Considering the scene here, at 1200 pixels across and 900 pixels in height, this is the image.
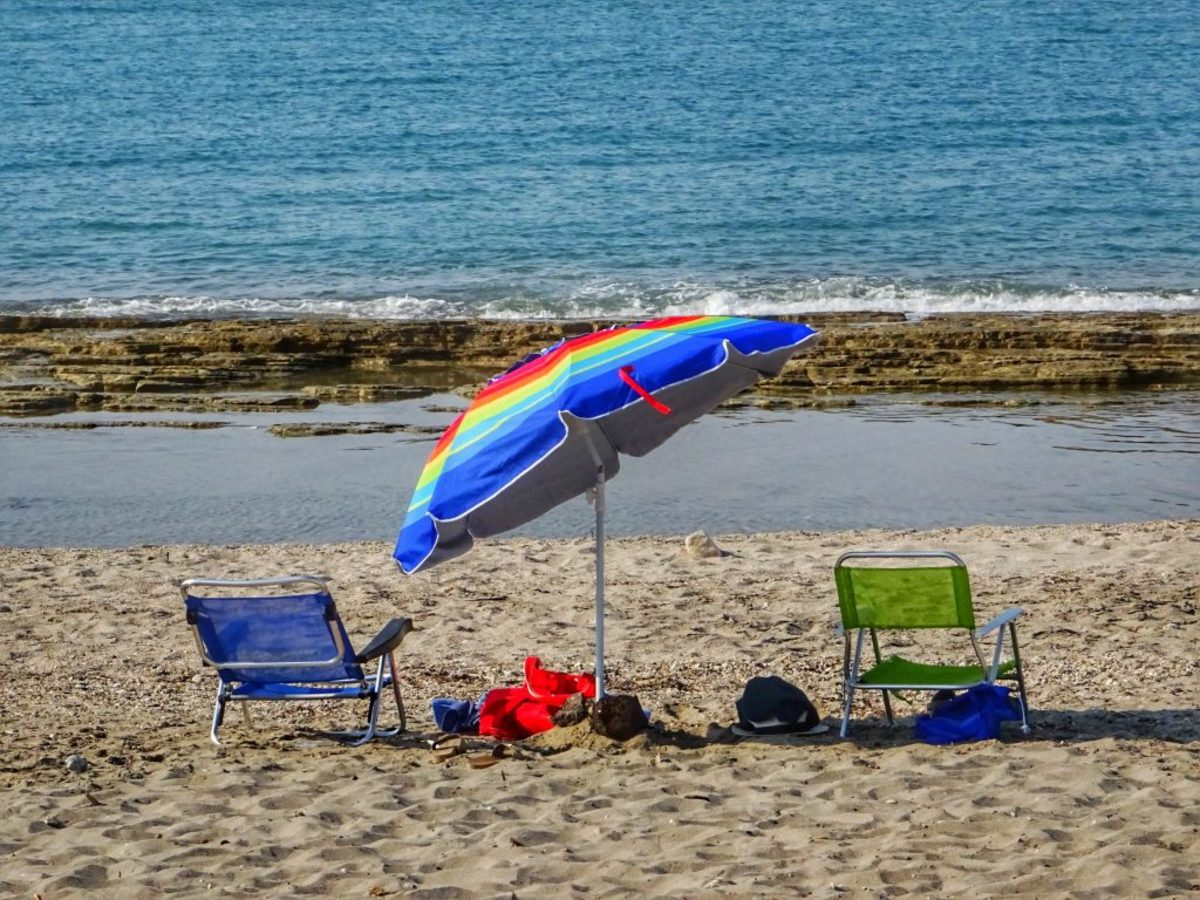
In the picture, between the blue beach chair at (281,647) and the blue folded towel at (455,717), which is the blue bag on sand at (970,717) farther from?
the blue beach chair at (281,647)

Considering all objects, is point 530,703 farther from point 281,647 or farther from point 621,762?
point 281,647

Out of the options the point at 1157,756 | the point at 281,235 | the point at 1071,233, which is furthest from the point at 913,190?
the point at 1157,756

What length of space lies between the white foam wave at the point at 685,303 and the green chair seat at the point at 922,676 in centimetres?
1544

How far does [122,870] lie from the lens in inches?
192

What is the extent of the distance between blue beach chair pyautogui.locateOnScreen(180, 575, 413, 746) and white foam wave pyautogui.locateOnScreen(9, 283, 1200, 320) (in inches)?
626

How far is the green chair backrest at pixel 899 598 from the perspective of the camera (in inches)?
254

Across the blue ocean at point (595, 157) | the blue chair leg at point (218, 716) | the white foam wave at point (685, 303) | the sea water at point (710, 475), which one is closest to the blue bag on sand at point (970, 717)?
the blue chair leg at point (218, 716)

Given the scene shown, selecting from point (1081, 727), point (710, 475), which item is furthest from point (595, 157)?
point (1081, 727)

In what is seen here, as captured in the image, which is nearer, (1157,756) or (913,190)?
(1157,756)

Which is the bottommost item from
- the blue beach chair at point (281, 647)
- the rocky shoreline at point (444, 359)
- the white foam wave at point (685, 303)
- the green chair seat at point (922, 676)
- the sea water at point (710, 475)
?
the green chair seat at point (922, 676)

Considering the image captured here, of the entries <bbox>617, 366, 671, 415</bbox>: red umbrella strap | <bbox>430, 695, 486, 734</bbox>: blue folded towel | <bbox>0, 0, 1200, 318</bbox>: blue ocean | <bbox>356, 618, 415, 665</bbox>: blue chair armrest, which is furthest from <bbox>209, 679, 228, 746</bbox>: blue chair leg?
<bbox>0, 0, 1200, 318</bbox>: blue ocean

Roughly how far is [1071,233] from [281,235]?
48.8ft

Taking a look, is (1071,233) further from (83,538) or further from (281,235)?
(83,538)

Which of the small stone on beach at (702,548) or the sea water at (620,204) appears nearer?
the small stone on beach at (702,548)
